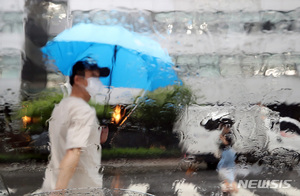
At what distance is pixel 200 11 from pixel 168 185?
1.40m

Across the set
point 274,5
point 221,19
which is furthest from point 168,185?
point 274,5

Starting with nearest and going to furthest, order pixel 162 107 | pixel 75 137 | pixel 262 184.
Answer: pixel 75 137 < pixel 162 107 < pixel 262 184

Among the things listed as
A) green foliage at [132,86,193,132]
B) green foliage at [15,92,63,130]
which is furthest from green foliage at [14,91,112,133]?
green foliage at [132,86,193,132]

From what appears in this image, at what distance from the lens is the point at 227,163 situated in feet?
10.1

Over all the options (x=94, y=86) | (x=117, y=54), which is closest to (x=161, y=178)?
(x=94, y=86)

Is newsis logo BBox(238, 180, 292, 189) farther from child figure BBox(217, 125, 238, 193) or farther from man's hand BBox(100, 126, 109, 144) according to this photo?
man's hand BBox(100, 126, 109, 144)

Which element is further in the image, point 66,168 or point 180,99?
point 180,99

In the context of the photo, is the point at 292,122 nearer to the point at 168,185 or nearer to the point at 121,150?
the point at 168,185

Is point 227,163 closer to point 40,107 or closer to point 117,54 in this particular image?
point 117,54

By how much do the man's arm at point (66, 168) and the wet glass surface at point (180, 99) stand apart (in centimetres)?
15

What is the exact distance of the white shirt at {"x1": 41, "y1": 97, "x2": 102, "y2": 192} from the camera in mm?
2873

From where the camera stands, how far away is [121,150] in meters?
2.99

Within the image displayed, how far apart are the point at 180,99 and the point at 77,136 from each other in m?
0.83

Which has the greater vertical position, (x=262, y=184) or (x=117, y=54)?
(x=117, y=54)
